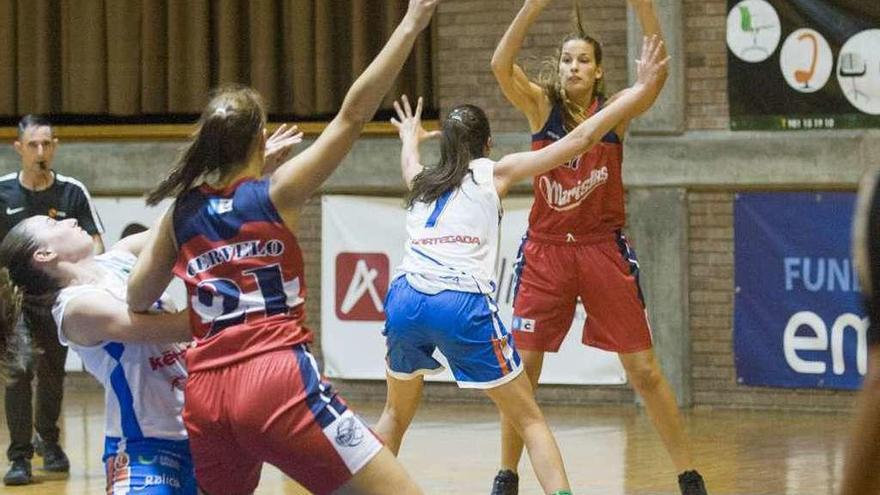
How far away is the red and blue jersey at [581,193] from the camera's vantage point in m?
7.49

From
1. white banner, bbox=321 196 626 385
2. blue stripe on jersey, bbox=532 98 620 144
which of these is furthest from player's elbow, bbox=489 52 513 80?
white banner, bbox=321 196 626 385

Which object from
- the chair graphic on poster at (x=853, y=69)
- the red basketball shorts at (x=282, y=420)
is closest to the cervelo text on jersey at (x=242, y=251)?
the red basketball shorts at (x=282, y=420)

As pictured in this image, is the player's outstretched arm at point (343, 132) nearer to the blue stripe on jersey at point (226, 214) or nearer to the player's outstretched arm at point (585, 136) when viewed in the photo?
the blue stripe on jersey at point (226, 214)

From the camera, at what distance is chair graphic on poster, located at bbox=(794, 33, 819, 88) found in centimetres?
1099

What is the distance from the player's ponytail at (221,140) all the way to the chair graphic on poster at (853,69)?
7.16m

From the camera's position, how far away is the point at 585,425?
10.8m

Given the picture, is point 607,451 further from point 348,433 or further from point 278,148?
point 348,433

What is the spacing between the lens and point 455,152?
6.83 m

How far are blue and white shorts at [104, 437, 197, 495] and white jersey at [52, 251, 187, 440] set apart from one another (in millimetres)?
24

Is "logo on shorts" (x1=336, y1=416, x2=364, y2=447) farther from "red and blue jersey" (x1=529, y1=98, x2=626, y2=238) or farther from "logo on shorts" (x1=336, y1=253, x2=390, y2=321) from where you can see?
"logo on shorts" (x1=336, y1=253, x2=390, y2=321)

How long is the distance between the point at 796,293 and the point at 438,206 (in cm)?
487

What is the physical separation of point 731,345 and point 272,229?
743cm

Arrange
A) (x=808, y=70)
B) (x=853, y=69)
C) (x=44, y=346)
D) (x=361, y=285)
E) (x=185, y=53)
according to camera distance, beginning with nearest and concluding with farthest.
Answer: (x=44, y=346) < (x=853, y=69) < (x=808, y=70) < (x=361, y=285) < (x=185, y=53)

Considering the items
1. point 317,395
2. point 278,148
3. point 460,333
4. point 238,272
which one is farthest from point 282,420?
point 460,333
